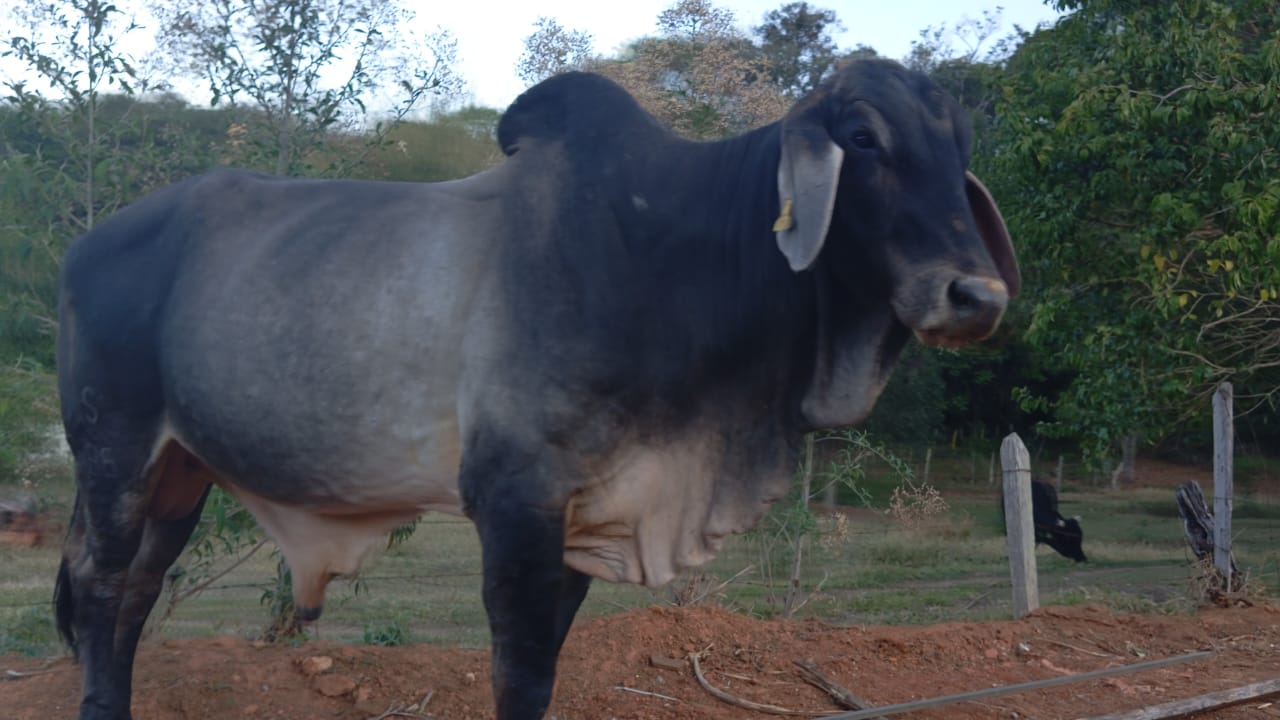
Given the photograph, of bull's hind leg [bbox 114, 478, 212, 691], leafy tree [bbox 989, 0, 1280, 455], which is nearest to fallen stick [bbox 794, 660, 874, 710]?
bull's hind leg [bbox 114, 478, 212, 691]

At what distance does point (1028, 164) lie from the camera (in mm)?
10344

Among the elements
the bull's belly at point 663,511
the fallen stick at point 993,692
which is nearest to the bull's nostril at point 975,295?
the bull's belly at point 663,511

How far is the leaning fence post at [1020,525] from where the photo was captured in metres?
7.43

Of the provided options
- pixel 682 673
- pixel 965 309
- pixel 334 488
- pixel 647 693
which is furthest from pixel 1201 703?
pixel 334 488

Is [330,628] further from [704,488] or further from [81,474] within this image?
[704,488]

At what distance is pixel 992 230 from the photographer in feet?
11.1

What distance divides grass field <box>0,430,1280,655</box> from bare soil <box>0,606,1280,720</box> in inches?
35.6

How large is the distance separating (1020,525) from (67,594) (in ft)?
16.5

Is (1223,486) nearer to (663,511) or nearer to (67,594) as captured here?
(663,511)

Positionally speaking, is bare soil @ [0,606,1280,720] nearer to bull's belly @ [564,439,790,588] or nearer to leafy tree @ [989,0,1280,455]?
bull's belly @ [564,439,790,588]

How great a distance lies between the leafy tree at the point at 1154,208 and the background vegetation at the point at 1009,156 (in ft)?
0.07

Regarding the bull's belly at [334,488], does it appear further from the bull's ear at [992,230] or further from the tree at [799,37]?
the tree at [799,37]

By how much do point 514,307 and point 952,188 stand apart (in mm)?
1145

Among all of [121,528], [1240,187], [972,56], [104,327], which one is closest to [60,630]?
[121,528]
